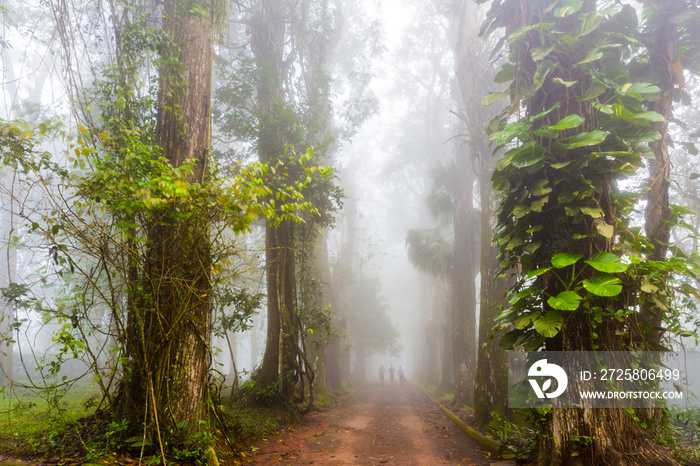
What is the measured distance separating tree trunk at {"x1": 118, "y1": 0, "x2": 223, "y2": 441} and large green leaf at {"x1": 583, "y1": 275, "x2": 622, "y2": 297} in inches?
140

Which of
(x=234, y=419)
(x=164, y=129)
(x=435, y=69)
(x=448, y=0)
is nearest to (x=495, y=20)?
(x=164, y=129)

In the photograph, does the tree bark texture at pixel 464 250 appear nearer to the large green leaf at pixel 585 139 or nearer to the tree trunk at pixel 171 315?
the large green leaf at pixel 585 139

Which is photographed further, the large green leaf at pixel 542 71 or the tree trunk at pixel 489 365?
the tree trunk at pixel 489 365

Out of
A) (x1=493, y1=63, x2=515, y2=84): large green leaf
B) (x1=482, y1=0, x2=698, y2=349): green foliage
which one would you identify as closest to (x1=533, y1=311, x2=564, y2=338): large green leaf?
(x1=482, y1=0, x2=698, y2=349): green foliage

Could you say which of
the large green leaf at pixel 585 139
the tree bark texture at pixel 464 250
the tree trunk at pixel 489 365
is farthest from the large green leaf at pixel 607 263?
the tree bark texture at pixel 464 250

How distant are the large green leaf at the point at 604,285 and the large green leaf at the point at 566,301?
0.12 metres

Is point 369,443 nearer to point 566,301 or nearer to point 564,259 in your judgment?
point 566,301

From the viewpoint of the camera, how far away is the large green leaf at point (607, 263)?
2.95 m

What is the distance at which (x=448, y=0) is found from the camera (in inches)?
617

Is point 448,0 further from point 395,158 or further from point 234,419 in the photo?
point 234,419

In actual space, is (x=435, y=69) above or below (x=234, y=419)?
above

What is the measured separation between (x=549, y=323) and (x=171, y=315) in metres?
3.72

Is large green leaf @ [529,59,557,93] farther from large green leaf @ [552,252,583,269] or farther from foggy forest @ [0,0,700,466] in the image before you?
large green leaf @ [552,252,583,269]

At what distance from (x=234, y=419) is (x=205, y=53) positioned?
198 inches
